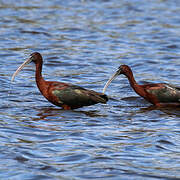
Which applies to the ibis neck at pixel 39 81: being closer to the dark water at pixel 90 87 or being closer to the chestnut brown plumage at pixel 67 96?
the chestnut brown plumage at pixel 67 96

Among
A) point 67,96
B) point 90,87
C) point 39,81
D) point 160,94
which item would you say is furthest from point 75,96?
point 90,87

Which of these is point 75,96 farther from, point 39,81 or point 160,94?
point 160,94

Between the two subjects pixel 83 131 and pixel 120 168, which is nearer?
pixel 120 168

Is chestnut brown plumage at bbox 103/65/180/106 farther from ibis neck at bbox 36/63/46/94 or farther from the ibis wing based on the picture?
ibis neck at bbox 36/63/46/94

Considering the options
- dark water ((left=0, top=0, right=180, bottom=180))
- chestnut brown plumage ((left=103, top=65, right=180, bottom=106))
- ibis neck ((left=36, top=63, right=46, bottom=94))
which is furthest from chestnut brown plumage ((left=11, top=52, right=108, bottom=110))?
chestnut brown plumage ((left=103, top=65, right=180, bottom=106))

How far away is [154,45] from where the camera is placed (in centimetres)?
1877

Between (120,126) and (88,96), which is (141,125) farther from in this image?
(88,96)

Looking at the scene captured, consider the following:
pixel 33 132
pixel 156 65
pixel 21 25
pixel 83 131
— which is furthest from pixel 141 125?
pixel 21 25

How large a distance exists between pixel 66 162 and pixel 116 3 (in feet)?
61.9

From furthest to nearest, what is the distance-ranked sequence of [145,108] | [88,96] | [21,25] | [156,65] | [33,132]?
1. [21,25]
2. [156,65]
3. [145,108]
4. [88,96]
5. [33,132]

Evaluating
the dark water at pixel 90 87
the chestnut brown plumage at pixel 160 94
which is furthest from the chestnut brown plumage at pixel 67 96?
the chestnut brown plumage at pixel 160 94

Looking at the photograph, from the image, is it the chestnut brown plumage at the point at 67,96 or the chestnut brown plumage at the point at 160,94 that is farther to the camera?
the chestnut brown plumage at the point at 160,94

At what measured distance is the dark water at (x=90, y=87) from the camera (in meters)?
7.41

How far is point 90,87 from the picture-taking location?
13141 millimetres
